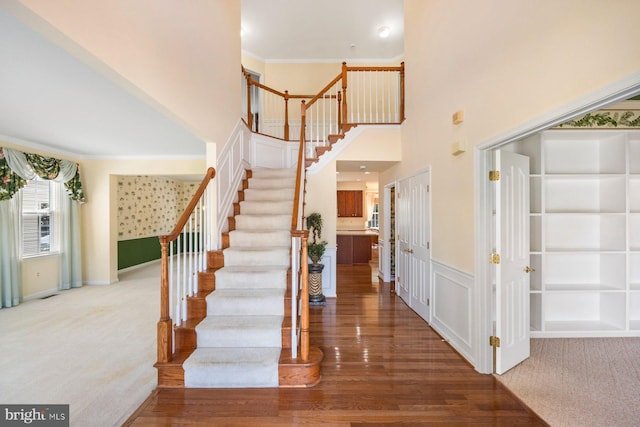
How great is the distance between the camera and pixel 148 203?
7.91 meters

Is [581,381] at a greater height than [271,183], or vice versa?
[271,183]

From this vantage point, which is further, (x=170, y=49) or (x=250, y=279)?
(x=250, y=279)

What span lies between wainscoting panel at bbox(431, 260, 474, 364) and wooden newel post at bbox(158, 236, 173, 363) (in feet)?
9.13

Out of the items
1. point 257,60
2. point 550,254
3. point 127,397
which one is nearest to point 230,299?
point 127,397

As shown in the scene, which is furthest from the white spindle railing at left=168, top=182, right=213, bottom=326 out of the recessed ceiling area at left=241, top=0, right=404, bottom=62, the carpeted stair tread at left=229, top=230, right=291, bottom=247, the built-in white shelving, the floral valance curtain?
the recessed ceiling area at left=241, top=0, right=404, bottom=62

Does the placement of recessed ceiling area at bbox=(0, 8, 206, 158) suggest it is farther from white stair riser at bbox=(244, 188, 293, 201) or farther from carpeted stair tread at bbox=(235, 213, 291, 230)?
carpeted stair tread at bbox=(235, 213, 291, 230)

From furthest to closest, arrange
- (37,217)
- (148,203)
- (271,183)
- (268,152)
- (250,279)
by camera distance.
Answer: (148,203)
(268,152)
(37,217)
(271,183)
(250,279)

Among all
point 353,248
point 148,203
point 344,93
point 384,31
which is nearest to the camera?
point 344,93

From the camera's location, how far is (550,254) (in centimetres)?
326

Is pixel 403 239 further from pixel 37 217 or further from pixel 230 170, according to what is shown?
pixel 37 217

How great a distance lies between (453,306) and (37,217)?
7.05 meters

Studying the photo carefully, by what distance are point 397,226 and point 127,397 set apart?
429cm

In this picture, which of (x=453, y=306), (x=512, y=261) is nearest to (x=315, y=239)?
(x=453, y=306)

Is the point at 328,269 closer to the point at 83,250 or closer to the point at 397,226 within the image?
the point at 397,226
